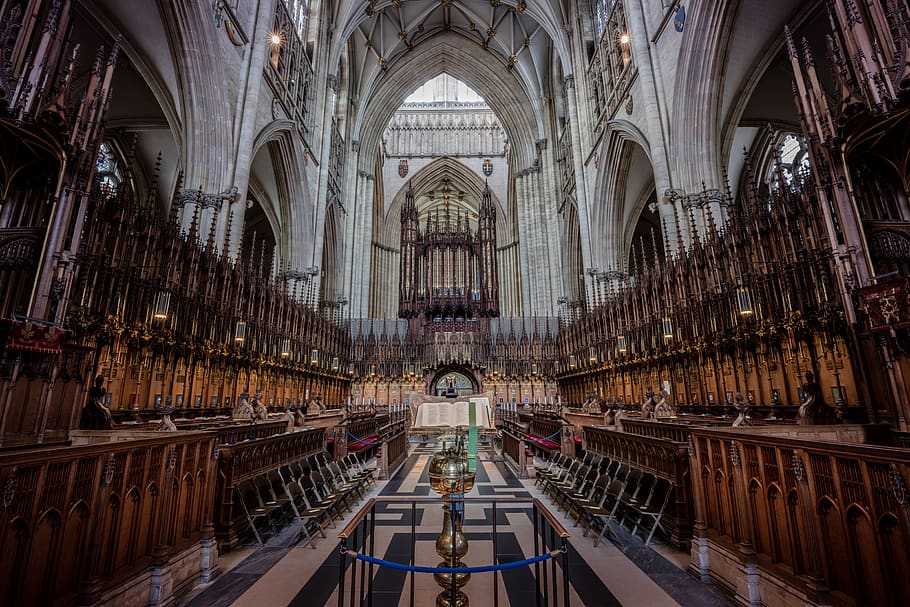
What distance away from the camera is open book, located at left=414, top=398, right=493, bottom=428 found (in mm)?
2830

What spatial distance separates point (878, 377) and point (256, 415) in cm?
910

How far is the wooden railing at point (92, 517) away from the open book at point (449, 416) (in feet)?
6.82

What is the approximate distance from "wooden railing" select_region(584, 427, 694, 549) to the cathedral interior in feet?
0.11

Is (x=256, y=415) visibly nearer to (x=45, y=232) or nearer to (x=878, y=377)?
(x=45, y=232)

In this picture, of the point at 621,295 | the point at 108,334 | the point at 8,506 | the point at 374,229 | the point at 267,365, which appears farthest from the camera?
the point at 374,229

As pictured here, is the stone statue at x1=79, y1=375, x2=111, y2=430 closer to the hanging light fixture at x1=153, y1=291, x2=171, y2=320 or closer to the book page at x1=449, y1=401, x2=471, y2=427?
the hanging light fixture at x1=153, y1=291, x2=171, y2=320

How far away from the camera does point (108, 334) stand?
6.42 meters

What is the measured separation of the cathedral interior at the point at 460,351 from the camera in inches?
108

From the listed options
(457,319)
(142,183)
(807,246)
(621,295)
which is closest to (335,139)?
(142,183)

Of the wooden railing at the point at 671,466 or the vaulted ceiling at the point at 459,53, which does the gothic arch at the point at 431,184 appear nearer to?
Answer: the vaulted ceiling at the point at 459,53

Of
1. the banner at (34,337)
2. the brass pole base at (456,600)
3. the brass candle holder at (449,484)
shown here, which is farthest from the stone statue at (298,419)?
the brass pole base at (456,600)

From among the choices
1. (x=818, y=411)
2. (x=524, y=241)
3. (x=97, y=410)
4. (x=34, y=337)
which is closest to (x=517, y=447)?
(x=818, y=411)

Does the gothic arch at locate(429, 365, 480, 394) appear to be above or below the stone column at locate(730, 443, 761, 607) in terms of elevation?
above

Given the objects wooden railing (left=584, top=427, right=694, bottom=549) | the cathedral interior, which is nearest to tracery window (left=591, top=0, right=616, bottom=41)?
the cathedral interior
